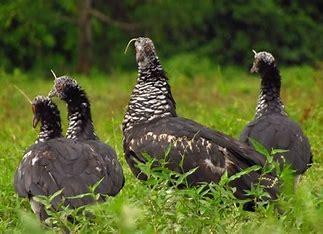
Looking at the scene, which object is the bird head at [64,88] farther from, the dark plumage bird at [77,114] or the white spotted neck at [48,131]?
the white spotted neck at [48,131]

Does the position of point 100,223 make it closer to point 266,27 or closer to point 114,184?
point 114,184

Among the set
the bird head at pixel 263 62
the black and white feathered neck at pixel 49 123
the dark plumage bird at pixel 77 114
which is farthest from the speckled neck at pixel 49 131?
the bird head at pixel 263 62

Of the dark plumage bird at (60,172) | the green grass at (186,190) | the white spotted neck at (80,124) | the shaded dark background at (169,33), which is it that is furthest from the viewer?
the shaded dark background at (169,33)

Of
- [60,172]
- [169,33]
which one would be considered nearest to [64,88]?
[60,172]

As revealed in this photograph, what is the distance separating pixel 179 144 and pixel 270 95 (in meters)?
1.81

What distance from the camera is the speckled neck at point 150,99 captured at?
783cm

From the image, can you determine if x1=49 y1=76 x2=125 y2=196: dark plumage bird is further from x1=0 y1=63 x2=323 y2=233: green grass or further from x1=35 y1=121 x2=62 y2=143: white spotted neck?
x1=0 y1=63 x2=323 y2=233: green grass

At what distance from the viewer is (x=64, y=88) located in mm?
7922

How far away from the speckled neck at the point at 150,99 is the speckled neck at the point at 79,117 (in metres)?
0.26

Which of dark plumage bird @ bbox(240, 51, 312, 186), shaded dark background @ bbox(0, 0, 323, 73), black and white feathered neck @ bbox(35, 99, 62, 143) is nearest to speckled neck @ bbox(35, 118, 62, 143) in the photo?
black and white feathered neck @ bbox(35, 99, 62, 143)

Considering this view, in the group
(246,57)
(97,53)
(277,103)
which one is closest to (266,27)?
(246,57)

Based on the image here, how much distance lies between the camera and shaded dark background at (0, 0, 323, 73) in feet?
68.9

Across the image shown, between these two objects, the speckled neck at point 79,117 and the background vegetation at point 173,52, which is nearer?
the speckled neck at point 79,117

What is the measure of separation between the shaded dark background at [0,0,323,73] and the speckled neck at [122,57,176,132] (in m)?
12.6
